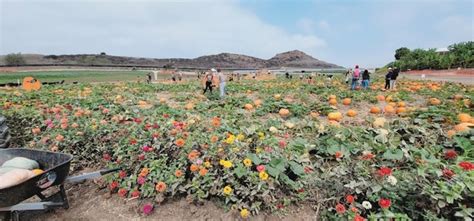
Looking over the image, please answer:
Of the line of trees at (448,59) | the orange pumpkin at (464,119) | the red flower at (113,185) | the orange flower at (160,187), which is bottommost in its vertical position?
the red flower at (113,185)

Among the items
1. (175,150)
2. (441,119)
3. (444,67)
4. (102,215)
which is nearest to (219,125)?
(175,150)

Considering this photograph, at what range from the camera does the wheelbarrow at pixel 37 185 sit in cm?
290

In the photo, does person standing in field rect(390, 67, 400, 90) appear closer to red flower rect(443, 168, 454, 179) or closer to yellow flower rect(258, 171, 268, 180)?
red flower rect(443, 168, 454, 179)

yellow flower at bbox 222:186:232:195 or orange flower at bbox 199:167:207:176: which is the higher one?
orange flower at bbox 199:167:207:176

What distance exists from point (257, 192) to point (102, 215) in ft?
6.05

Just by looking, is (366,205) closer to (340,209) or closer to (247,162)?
(340,209)

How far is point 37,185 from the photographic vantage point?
310 centimetres

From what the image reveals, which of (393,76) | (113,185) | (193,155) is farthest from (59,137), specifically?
(393,76)

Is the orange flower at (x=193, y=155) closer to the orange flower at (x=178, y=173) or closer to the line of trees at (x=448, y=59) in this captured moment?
the orange flower at (x=178, y=173)

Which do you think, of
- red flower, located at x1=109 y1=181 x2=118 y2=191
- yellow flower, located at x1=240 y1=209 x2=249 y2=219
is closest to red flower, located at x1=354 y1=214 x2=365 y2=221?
yellow flower, located at x1=240 y1=209 x2=249 y2=219

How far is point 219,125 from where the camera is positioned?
4.70 meters

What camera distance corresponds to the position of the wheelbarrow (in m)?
2.90

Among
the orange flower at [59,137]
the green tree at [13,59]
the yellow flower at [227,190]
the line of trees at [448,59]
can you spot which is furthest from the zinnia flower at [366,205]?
the green tree at [13,59]

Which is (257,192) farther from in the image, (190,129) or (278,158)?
(190,129)
